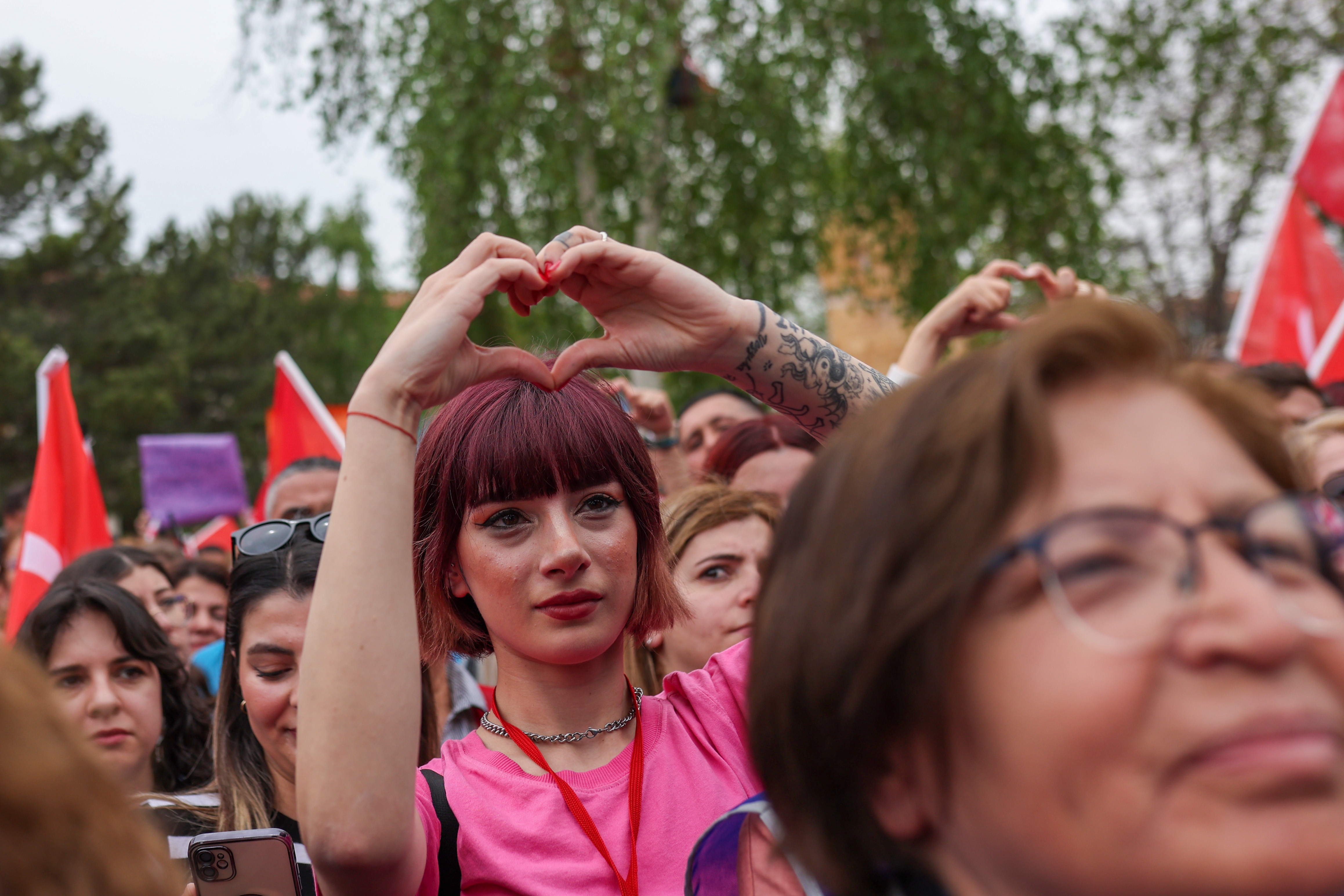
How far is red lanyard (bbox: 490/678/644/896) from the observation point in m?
1.74

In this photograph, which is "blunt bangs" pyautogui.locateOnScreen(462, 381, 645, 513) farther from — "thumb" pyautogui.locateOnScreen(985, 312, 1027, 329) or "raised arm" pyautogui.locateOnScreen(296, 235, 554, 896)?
"thumb" pyautogui.locateOnScreen(985, 312, 1027, 329)

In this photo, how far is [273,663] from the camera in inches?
106

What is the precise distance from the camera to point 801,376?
2.10 m

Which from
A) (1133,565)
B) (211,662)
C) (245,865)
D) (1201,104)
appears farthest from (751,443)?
(1201,104)

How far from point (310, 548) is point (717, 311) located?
141 centimetres

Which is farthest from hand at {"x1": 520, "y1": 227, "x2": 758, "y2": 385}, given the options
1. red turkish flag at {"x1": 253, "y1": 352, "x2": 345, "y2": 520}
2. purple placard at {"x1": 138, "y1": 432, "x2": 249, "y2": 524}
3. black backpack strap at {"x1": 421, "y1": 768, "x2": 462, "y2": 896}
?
purple placard at {"x1": 138, "y1": 432, "x2": 249, "y2": 524}

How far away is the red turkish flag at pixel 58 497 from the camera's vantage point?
4.61 m

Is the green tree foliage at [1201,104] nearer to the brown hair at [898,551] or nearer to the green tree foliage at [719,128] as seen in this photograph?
the green tree foliage at [719,128]

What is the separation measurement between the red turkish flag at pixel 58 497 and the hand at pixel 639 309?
3.53 m

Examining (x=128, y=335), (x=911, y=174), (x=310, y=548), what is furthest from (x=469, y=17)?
(x=128, y=335)

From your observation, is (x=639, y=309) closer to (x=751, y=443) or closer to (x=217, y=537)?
(x=751, y=443)

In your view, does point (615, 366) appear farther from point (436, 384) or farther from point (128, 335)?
point (128, 335)

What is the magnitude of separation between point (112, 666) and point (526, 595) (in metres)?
1.91

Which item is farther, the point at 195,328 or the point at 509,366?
the point at 195,328
